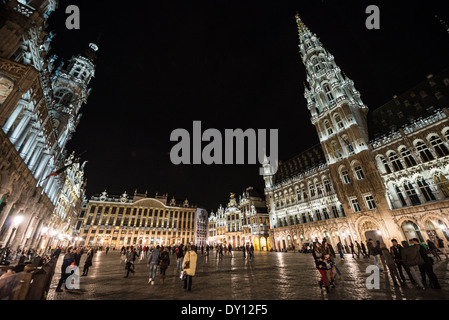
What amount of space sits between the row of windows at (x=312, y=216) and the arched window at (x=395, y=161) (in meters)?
9.42

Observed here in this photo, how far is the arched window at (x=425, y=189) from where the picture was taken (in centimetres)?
2053

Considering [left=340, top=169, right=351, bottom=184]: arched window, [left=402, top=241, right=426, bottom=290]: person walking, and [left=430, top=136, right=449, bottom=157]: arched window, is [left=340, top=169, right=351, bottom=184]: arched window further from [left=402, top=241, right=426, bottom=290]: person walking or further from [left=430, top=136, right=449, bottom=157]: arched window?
[left=402, top=241, right=426, bottom=290]: person walking

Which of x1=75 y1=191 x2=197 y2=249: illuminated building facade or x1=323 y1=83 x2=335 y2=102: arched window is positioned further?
x1=75 y1=191 x2=197 y2=249: illuminated building facade

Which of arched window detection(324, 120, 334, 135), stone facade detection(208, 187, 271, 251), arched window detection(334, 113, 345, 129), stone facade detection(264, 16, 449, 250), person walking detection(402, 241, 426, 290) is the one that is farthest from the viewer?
stone facade detection(208, 187, 271, 251)

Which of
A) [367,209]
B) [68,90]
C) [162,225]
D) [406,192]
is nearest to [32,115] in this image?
[68,90]

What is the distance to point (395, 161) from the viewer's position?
78.8 ft

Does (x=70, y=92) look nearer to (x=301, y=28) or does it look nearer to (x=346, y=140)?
(x=346, y=140)

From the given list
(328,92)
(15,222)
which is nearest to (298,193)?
(328,92)

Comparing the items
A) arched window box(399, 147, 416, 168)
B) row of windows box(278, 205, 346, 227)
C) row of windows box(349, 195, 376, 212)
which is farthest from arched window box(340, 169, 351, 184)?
arched window box(399, 147, 416, 168)

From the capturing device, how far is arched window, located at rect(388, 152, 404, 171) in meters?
23.6

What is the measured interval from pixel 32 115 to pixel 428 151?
41417 mm

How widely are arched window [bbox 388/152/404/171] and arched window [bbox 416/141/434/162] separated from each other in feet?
7.22

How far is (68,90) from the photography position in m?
34.2
